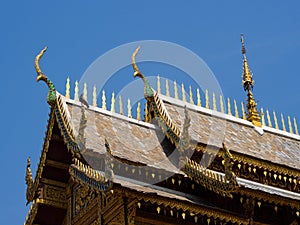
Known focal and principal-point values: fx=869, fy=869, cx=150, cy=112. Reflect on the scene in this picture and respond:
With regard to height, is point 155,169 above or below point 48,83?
below

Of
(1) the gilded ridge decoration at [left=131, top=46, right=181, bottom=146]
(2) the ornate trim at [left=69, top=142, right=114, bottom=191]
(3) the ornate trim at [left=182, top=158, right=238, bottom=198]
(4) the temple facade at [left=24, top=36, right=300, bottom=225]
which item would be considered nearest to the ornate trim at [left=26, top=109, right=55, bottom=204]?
(4) the temple facade at [left=24, top=36, right=300, bottom=225]

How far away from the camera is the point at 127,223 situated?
17875 mm

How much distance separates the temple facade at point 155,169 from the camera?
1830 cm

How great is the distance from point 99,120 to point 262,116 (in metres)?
6.88

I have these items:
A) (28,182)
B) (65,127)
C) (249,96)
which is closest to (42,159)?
(28,182)

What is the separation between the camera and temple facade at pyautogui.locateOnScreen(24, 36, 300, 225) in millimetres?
18297

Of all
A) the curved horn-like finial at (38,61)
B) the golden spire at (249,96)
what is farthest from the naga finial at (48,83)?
the golden spire at (249,96)

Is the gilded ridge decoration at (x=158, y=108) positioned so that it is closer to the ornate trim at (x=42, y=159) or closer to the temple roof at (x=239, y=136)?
the temple roof at (x=239, y=136)

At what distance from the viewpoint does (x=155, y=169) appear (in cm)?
1908

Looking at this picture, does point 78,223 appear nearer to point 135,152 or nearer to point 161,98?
point 135,152

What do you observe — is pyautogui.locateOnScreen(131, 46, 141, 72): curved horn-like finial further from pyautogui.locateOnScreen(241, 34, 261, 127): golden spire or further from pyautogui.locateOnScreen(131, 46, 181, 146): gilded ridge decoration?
pyautogui.locateOnScreen(241, 34, 261, 127): golden spire

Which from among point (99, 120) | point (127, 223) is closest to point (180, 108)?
point (99, 120)

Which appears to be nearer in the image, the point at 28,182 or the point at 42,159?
the point at 42,159

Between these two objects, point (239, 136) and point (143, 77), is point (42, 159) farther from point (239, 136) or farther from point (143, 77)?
point (239, 136)
